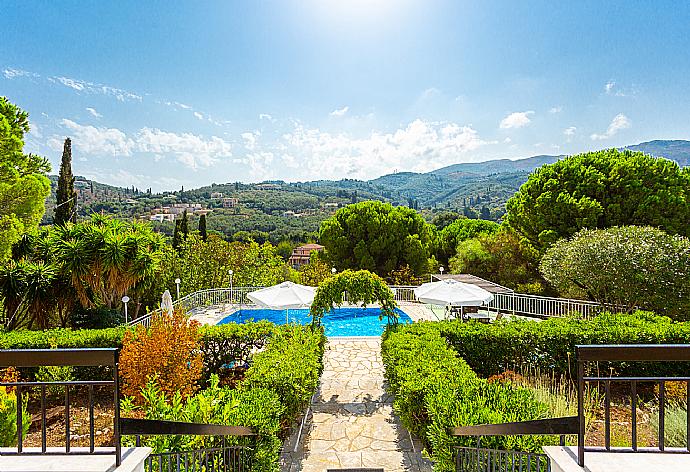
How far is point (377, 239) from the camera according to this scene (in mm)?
25047

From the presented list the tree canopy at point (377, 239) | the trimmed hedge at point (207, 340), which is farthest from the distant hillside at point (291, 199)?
the trimmed hedge at point (207, 340)

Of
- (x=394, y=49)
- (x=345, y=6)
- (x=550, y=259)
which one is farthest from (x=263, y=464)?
(x=394, y=49)

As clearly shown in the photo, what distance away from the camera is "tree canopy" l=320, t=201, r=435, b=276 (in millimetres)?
24875

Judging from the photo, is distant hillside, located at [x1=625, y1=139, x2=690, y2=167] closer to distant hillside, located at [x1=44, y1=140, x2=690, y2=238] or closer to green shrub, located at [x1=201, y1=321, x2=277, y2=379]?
distant hillside, located at [x1=44, y1=140, x2=690, y2=238]

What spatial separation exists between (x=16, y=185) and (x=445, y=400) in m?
12.1

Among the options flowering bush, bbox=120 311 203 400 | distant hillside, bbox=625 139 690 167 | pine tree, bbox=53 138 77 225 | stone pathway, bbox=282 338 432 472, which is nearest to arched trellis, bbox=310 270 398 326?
stone pathway, bbox=282 338 432 472

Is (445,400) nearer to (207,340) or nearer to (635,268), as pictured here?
(207,340)

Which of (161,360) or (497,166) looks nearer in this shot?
(161,360)

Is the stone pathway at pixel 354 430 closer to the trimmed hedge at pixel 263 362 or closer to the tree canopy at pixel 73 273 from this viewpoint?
the trimmed hedge at pixel 263 362

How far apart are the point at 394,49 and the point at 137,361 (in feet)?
40.7

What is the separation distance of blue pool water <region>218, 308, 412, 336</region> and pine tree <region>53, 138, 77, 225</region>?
9.18 m

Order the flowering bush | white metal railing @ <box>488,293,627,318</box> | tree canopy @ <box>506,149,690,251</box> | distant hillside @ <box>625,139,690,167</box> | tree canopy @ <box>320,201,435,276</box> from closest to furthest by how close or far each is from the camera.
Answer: the flowering bush
white metal railing @ <box>488,293,627,318</box>
tree canopy @ <box>506,149,690,251</box>
tree canopy @ <box>320,201,435,276</box>
distant hillside @ <box>625,139,690,167</box>

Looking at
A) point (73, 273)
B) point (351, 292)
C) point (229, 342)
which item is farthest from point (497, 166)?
point (229, 342)

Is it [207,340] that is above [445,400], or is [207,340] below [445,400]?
below
